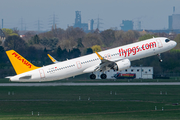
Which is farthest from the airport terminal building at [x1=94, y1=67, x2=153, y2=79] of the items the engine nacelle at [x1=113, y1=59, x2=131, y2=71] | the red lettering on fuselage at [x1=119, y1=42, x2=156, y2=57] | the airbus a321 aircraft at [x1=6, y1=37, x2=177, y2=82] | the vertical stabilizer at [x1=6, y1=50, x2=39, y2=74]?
the vertical stabilizer at [x1=6, y1=50, x2=39, y2=74]

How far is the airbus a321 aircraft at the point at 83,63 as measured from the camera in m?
77.9

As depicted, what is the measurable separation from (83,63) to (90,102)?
→ 3141cm

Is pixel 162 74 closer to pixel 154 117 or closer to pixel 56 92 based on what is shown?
pixel 56 92

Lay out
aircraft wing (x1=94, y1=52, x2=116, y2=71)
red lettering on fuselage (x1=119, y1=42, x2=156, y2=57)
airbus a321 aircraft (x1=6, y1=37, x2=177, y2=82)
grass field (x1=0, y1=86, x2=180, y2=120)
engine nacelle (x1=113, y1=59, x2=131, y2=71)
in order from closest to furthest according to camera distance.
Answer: airbus a321 aircraft (x1=6, y1=37, x2=177, y2=82) < aircraft wing (x1=94, y1=52, x2=116, y2=71) < red lettering on fuselage (x1=119, y1=42, x2=156, y2=57) < engine nacelle (x1=113, y1=59, x2=131, y2=71) < grass field (x1=0, y1=86, x2=180, y2=120)

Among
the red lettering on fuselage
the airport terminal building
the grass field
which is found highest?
the red lettering on fuselage

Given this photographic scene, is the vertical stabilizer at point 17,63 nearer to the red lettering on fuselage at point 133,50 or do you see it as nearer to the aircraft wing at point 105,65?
the aircraft wing at point 105,65

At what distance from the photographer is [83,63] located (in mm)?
78375

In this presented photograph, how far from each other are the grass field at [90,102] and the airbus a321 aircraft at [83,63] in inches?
425

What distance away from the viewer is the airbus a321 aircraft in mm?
77938

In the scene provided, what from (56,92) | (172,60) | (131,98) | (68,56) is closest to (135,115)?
(131,98)

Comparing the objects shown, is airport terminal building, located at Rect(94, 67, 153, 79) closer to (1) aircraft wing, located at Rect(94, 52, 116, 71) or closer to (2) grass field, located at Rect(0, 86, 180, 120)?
(2) grass field, located at Rect(0, 86, 180, 120)

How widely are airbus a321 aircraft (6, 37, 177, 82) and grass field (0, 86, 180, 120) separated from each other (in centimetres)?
1080

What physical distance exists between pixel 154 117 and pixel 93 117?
1312 cm

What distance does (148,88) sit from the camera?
132625 mm
